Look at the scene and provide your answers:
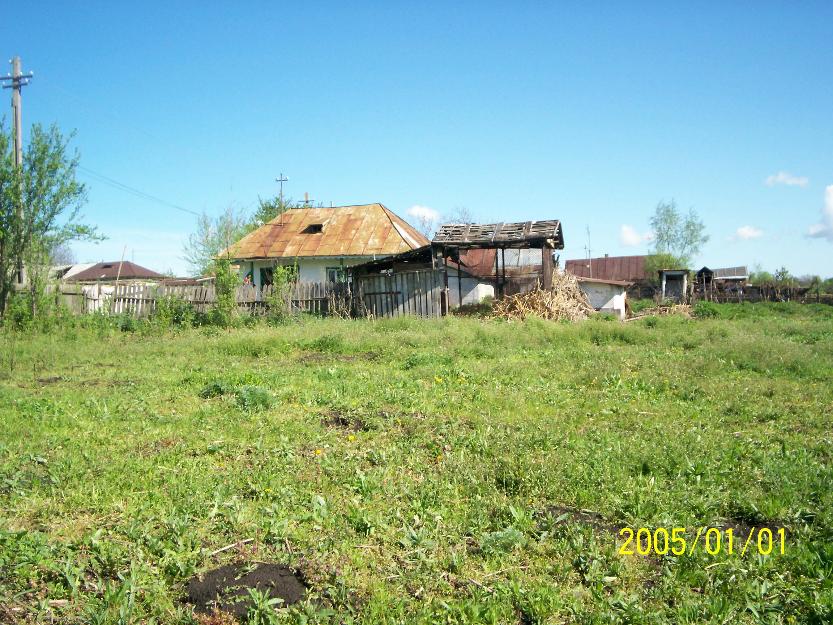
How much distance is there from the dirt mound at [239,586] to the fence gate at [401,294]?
51.1ft

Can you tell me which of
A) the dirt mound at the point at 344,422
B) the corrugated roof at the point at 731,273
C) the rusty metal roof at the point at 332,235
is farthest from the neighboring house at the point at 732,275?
the dirt mound at the point at 344,422

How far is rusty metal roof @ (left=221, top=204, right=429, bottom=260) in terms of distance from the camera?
2548 centimetres

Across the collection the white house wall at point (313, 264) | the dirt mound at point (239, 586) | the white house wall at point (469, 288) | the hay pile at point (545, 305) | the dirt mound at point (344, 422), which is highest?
the white house wall at point (313, 264)

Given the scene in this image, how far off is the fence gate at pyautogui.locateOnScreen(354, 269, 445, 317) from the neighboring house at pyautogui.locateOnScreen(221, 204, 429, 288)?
415cm

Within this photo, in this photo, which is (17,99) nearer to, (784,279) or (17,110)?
(17,110)

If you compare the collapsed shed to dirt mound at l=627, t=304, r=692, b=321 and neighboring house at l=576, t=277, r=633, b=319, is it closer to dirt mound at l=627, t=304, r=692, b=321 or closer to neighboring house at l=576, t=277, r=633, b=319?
neighboring house at l=576, t=277, r=633, b=319

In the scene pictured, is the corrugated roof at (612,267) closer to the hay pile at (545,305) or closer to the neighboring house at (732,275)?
the neighboring house at (732,275)

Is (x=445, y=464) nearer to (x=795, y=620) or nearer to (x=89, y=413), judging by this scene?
(x=795, y=620)

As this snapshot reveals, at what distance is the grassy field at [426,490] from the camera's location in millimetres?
3010

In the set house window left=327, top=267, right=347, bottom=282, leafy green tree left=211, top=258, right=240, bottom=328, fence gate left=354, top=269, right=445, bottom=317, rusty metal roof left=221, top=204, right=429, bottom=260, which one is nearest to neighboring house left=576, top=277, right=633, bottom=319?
rusty metal roof left=221, top=204, right=429, bottom=260

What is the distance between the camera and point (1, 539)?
A: 3445 mm

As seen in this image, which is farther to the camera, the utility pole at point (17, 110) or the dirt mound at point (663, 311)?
the dirt mound at point (663, 311)

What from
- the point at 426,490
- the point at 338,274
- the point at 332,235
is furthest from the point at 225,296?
the point at 426,490
